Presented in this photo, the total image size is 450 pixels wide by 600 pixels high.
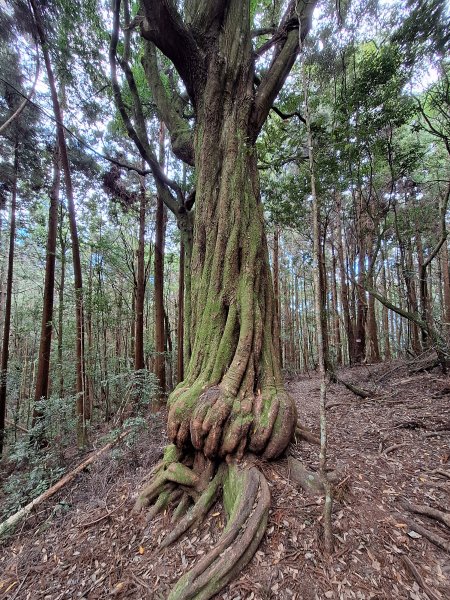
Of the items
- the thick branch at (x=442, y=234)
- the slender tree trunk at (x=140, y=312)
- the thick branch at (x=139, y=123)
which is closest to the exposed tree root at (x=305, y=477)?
the thick branch at (x=139, y=123)

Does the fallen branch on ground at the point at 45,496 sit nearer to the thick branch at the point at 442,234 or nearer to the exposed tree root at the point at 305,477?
the exposed tree root at the point at 305,477

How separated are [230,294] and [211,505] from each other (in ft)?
7.24

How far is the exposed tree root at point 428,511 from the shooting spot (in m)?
2.13

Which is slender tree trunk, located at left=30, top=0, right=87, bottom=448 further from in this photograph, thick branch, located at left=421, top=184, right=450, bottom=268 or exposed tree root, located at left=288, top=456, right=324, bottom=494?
thick branch, located at left=421, top=184, right=450, bottom=268

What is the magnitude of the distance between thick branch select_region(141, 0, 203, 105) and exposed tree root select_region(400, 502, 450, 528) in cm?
565

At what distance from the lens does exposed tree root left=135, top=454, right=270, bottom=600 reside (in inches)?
75.2

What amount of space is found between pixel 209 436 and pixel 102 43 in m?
8.28

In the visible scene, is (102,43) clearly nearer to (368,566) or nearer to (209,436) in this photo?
(209,436)

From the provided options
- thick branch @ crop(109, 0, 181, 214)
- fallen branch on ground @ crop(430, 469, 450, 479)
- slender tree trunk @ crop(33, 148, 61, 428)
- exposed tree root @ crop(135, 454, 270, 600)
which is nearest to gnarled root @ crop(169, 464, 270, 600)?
exposed tree root @ crop(135, 454, 270, 600)

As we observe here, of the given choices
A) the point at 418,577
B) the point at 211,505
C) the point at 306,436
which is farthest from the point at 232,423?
the point at 418,577

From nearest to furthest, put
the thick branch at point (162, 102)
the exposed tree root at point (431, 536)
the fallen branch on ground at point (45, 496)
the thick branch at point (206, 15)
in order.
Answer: the exposed tree root at point (431, 536), the fallen branch on ground at point (45, 496), the thick branch at point (206, 15), the thick branch at point (162, 102)

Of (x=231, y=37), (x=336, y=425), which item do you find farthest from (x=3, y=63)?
(x=336, y=425)

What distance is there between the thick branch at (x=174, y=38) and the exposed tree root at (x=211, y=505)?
515 centimetres

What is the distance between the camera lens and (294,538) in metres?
2.10
